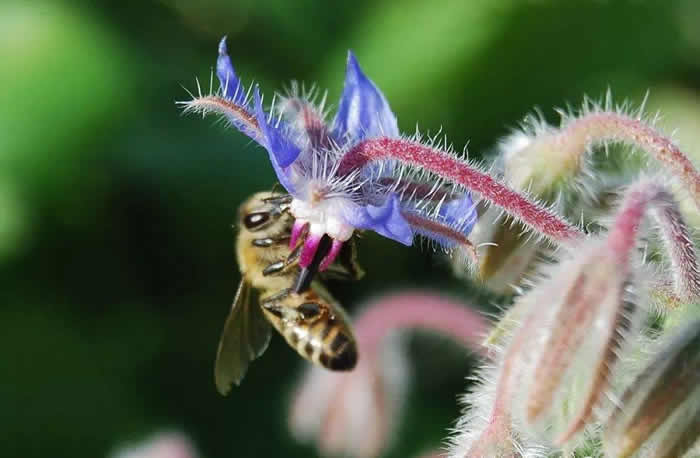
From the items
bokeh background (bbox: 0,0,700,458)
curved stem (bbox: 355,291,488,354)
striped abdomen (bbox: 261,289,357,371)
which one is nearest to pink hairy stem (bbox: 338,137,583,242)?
striped abdomen (bbox: 261,289,357,371)

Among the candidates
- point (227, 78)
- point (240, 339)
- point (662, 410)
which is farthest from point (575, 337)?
point (240, 339)

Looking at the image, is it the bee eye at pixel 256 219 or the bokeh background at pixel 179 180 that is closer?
the bee eye at pixel 256 219

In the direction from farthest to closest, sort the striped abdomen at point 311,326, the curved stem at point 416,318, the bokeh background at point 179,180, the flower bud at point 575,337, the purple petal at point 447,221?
the bokeh background at point 179,180 → the curved stem at point 416,318 → the striped abdomen at point 311,326 → the purple petal at point 447,221 → the flower bud at point 575,337

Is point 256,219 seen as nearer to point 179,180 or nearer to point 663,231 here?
point 663,231

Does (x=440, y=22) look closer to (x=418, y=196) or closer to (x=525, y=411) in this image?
(x=418, y=196)

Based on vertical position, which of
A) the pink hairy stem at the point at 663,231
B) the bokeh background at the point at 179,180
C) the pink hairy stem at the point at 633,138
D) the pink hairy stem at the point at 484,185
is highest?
the pink hairy stem at the point at 633,138

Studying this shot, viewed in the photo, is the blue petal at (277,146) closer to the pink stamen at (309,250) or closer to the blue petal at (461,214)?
the pink stamen at (309,250)

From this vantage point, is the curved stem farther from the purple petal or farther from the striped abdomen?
the purple petal

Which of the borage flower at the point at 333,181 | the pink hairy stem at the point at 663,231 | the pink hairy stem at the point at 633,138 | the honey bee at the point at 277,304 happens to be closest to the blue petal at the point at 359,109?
the borage flower at the point at 333,181
